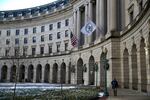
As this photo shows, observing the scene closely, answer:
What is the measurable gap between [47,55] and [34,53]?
29.1 feet

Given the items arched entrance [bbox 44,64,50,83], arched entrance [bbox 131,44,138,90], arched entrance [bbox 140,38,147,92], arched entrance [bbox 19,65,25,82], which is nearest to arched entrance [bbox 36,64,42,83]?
arched entrance [bbox 44,64,50,83]

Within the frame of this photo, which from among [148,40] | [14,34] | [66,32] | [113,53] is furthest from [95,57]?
[14,34]

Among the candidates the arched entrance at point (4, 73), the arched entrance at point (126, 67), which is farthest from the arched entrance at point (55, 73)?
the arched entrance at point (126, 67)

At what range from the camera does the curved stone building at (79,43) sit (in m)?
41.7

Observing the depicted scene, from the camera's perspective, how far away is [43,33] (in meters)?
104

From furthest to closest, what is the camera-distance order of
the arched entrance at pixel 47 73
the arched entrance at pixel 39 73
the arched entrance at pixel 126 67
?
1. the arched entrance at pixel 39 73
2. the arched entrance at pixel 47 73
3. the arched entrance at pixel 126 67

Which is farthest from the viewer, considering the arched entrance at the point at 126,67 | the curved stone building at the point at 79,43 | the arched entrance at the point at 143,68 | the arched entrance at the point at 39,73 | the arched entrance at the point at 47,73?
the arched entrance at the point at 39,73

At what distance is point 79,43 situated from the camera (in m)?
75.7

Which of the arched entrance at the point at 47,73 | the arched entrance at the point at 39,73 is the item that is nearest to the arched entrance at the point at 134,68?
the arched entrance at the point at 47,73

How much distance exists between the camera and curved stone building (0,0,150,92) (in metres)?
41.7

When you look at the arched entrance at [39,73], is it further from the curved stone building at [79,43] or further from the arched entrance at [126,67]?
the arched entrance at [126,67]

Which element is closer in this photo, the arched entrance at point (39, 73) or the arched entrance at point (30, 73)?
the arched entrance at point (39, 73)

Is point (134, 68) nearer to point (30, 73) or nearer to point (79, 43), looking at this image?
point (79, 43)

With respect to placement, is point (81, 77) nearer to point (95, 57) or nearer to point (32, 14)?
point (95, 57)
